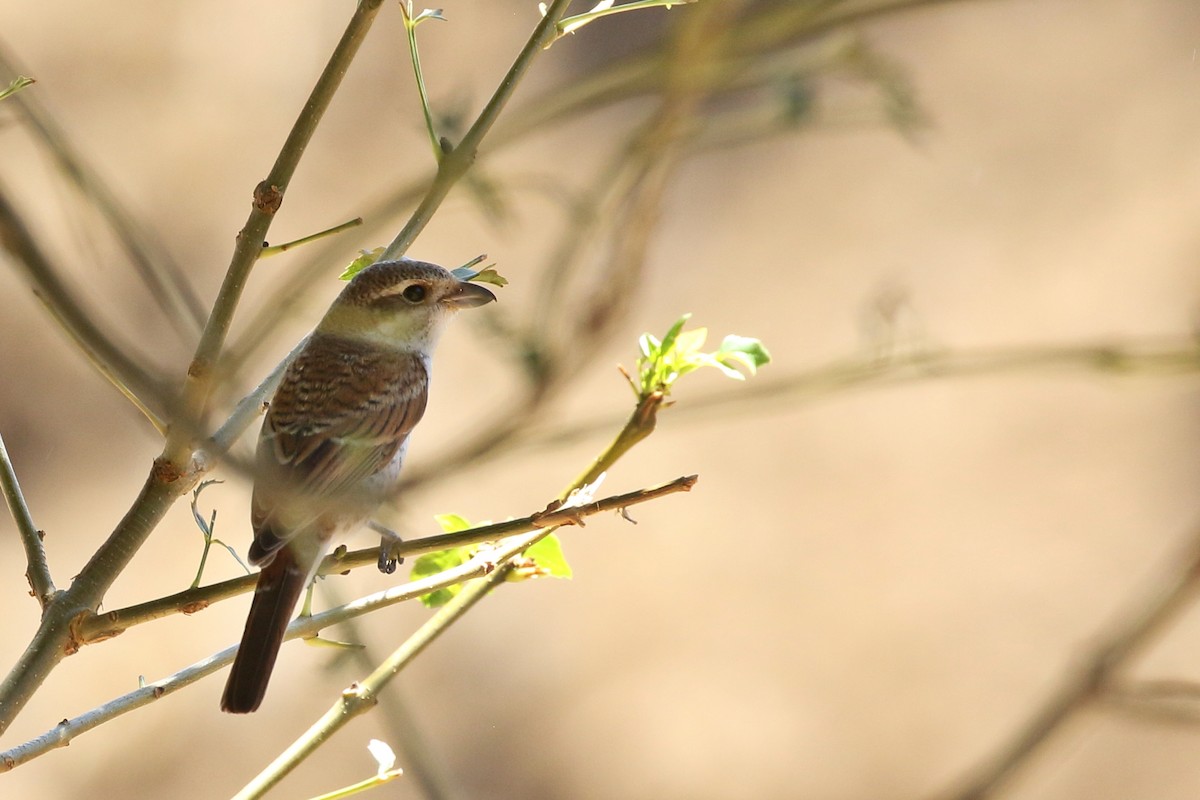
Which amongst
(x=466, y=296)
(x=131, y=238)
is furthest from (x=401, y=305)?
(x=131, y=238)

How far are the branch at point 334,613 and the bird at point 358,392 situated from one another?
61 centimetres

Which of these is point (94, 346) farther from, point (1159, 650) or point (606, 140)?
point (606, 140)

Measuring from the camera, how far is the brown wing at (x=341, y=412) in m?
2.57

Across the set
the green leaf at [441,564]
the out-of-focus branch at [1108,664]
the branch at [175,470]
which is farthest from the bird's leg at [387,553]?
the out-of-focus branch at [1108,664]

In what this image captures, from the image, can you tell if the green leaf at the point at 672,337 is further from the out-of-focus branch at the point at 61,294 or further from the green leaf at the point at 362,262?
the out-of-focus branch at the point at 61,294

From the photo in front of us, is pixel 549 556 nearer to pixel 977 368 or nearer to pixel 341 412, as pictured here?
pixel 977 368

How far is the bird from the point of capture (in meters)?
2.44

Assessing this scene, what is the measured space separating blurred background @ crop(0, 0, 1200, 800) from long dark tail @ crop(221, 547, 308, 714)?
2.88 m

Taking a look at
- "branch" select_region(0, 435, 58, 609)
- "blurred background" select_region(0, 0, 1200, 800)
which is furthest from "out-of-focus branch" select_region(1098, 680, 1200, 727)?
"blurred background" select_region(0, 0, 1200, 800)

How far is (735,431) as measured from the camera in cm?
661

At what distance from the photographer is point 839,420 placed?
6.58 meters

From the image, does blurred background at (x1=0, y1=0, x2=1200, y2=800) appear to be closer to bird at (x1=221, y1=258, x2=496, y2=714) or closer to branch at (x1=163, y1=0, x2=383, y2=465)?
bird at (x1=221, y1=258, x2=496, y2=714)

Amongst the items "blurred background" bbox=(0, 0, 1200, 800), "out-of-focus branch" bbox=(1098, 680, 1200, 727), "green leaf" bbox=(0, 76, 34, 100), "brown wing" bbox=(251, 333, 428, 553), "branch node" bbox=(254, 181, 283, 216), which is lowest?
"out-of-focus branch" bbox=(1098, 680, 1200, 727)

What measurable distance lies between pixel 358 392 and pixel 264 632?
83 cm
